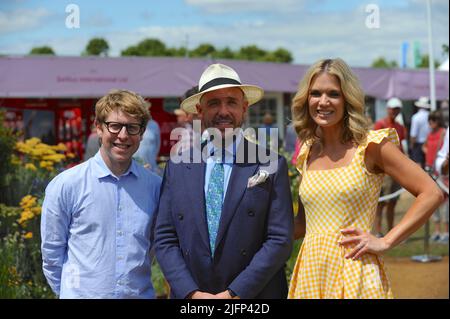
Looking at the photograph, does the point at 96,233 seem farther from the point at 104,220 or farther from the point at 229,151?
the point at 229,151

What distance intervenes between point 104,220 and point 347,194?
3.56ft

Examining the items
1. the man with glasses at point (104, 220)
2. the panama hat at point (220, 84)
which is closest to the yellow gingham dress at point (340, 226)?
the panama hat at point (220, 84)

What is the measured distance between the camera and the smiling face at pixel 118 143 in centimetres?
312

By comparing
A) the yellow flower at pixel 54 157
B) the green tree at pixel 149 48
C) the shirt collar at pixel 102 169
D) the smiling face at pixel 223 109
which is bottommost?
the yellow flower at pixel 54 157

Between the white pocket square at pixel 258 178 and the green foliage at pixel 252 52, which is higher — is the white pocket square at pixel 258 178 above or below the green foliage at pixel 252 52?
below

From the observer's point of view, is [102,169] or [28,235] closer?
[102,169]

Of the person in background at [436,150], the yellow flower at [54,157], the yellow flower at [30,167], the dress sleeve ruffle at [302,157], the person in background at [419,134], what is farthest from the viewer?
the person in background at [419,134]

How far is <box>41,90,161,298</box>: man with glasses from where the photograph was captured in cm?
311

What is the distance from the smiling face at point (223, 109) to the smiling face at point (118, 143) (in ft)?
1.09

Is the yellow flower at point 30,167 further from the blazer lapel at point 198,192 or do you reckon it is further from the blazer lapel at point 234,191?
the blazer lapel at point 234,191

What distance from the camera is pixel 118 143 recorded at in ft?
10.3

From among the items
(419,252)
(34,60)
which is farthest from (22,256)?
(34,60)

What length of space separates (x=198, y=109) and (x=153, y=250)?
28.0 inches

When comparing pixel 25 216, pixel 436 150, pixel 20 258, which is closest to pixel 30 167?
pixel 25 216
